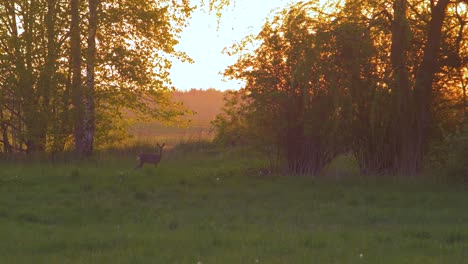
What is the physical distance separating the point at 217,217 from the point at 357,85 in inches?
338

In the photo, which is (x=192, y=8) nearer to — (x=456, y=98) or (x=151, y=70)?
(x=151, y=70)

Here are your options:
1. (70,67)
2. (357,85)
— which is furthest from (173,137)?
(357,85)

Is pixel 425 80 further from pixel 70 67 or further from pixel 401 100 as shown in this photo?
pixel 70 67

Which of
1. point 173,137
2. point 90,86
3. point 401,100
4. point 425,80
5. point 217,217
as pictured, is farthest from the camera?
point 173,137

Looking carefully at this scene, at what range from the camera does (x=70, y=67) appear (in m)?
25.8

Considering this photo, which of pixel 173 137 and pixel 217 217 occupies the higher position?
pixel 173 137

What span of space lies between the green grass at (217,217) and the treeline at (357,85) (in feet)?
6.88

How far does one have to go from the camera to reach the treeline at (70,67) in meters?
24.9

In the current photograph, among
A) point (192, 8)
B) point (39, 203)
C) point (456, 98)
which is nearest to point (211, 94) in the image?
point (192, 8)

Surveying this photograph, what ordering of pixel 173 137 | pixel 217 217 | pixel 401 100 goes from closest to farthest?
1. pixel 217 217
2. pixel 401 100
3. pixel 173 137

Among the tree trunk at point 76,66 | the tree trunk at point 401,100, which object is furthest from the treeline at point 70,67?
the tree trunk at point 401,100

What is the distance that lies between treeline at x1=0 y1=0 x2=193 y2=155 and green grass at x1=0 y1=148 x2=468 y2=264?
3648 millimetres

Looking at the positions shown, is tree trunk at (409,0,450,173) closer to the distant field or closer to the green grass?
the green grass

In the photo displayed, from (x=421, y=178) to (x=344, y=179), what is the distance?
2.19 meters
